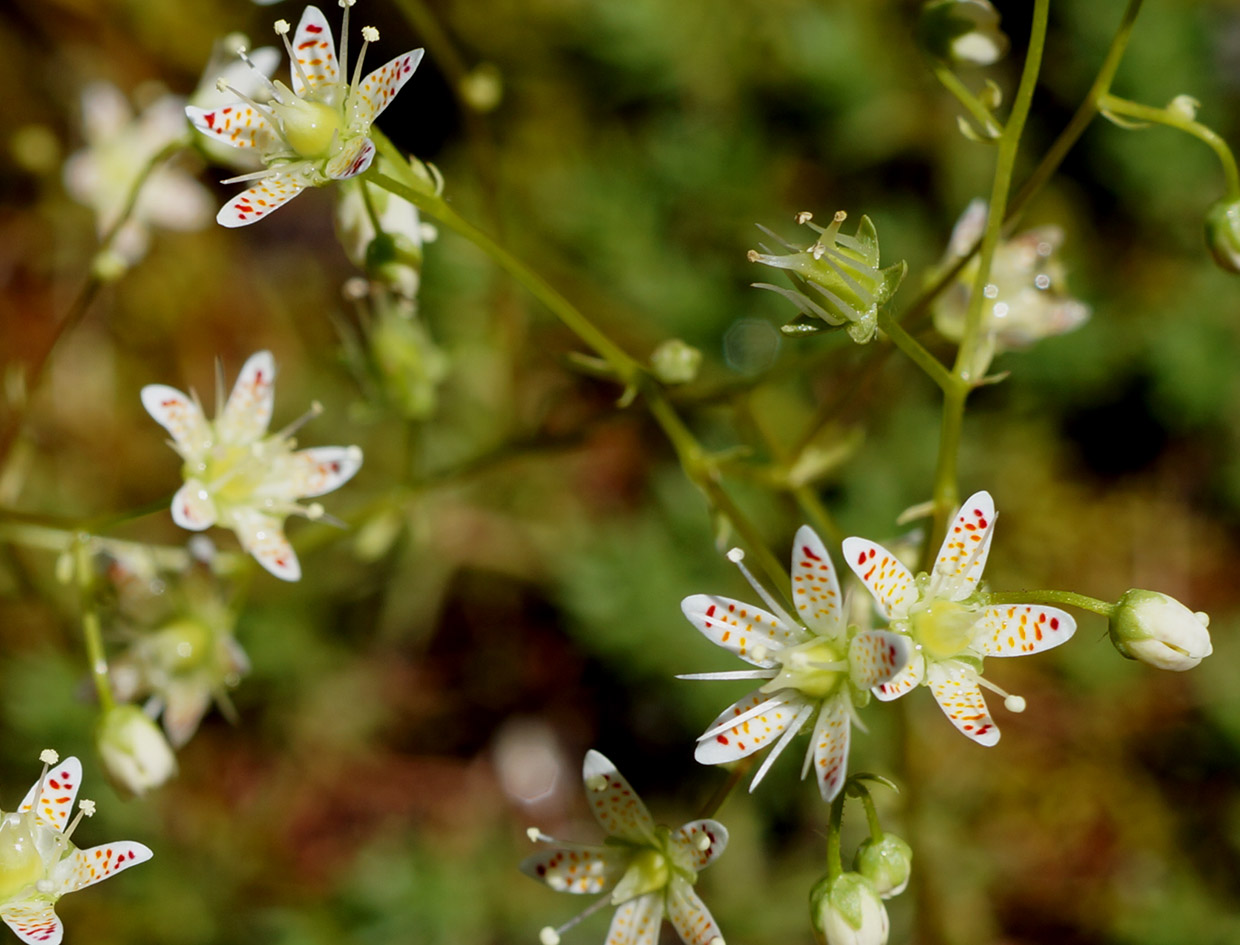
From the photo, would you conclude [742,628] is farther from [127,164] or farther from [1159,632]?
[127,164]

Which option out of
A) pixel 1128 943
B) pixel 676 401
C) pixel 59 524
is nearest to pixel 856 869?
pixel 676 401

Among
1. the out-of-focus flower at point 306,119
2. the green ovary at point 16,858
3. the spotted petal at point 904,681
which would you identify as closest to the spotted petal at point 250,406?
the out-of-focus flower at point 306,119

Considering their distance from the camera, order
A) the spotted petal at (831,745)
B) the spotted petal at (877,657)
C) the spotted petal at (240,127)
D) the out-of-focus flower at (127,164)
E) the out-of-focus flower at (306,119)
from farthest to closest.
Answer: the out-of-focus flower at (127,164) < the spotted petal at (240,127) < the out-of-focus flower at (306,119) < the spotted petal at (831,745) < the spotted petal at (877,657)

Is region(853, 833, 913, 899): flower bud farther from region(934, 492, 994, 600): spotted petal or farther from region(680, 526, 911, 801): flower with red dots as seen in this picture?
region(934, 492, 994, 600): spotted petal

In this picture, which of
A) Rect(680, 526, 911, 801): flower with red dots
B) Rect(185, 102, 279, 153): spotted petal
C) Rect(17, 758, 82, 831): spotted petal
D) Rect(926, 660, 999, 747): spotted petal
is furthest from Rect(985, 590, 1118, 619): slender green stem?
Rect(17, 758, 82, 831): spotted petal

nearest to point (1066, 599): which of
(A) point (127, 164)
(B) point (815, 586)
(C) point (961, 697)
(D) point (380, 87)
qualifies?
(C) point (961, 697)

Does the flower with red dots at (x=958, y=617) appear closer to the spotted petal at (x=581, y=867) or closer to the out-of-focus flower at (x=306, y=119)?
the spotted petal at (x=581, y=867)

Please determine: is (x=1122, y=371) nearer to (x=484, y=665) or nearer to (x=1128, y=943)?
(x=1128, y=943)

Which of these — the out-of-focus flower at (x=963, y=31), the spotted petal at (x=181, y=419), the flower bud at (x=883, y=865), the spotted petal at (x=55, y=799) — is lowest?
the flower bud at (x=883, y=865)
